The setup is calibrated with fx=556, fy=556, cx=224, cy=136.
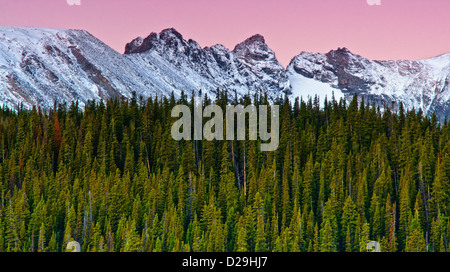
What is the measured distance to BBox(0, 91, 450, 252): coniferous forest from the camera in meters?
99.1

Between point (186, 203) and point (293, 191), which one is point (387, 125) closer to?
point (293, 191)

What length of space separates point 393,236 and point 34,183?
237 ft

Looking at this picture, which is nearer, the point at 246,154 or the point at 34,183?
the point at 34,183

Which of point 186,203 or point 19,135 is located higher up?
point 19,135

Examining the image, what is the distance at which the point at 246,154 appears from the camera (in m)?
137

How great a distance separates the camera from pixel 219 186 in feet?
400

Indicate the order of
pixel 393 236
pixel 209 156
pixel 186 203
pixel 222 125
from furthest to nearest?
1. pixel 222 125
2. pixel 209 156
3. pixel 186 203
4. pixel 393 236

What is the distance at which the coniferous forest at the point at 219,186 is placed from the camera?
325ft
